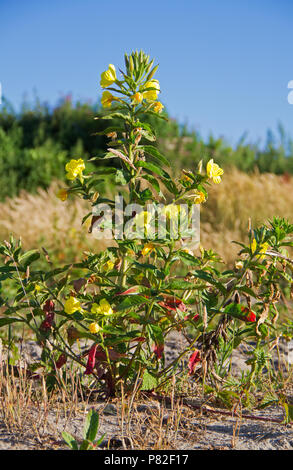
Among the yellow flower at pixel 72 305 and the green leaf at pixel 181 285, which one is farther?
the yellow flower at pixel 72 305

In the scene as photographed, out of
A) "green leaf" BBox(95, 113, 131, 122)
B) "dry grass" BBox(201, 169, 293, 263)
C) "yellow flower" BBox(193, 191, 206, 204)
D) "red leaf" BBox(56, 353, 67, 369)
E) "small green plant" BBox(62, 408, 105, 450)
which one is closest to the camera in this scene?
"small green plant" BBox(62, 408, 105, 450)

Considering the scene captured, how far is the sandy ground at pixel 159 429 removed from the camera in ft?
6.15

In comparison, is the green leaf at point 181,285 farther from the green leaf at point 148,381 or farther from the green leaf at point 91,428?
the green leaf at point 91,428

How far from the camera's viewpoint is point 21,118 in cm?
1173

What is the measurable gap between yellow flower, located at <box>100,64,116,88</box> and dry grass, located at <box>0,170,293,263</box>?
3701 millimetres

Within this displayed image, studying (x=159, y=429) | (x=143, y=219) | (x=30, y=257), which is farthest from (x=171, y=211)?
(x=159, y=429)

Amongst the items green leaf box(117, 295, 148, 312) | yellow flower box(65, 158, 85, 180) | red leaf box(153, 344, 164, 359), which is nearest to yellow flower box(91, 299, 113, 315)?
green leaf box(117, 295, 148, 312)

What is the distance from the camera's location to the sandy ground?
6.15ft

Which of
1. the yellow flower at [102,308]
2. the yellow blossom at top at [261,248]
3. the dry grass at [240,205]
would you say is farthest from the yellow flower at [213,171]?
the dry grass at [240,205]

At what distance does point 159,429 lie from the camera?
186cm

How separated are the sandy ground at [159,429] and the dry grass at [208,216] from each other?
3.65 meters

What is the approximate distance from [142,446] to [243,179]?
6.42m

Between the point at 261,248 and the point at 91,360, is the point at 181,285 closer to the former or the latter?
the point at 261,248

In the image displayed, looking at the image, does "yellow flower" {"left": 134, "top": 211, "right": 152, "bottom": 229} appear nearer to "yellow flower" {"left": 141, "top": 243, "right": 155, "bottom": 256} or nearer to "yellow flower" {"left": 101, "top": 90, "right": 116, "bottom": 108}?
"yellow flower" {"left": 141, "top": 243, "right": 155, "bottom": 256}
